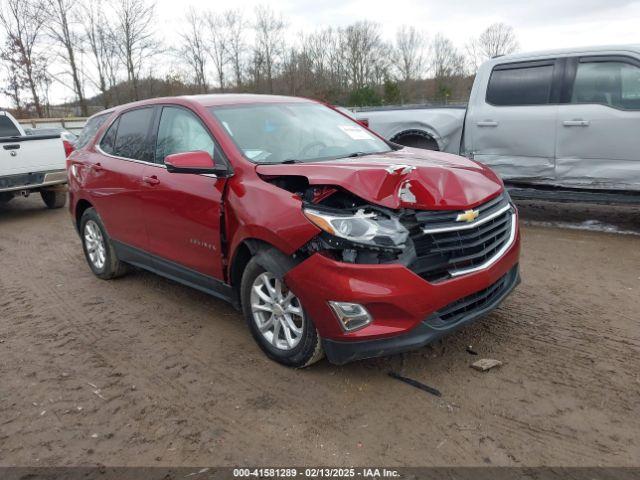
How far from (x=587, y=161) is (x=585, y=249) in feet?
3.72

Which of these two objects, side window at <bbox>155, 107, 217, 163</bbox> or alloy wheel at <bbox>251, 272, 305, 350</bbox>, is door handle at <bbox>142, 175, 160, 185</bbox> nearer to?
side window at <bbox>155, 107, 217, 163</bbox>

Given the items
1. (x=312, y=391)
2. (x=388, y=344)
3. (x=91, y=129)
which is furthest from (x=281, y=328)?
(x=91, y=129)

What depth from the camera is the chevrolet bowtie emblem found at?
10.3 ft

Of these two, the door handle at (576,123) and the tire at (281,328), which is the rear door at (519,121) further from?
the tire at (281,328)

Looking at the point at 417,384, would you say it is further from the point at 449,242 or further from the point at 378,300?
the point at 449,242

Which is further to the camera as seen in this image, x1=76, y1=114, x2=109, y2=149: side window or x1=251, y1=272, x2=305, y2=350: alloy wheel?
x1=76, y1=114, x2=109, y2=149: side window

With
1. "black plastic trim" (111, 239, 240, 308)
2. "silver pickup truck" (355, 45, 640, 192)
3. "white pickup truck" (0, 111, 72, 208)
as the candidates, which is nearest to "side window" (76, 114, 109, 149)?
"black plastic trim" (111, 239, 240, 308)

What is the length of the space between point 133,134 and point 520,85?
466 cm

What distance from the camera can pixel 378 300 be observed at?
2906 millimetres

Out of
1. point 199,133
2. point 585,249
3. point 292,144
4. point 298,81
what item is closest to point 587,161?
point 585,249

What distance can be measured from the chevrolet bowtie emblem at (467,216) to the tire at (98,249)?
3643 millimetres

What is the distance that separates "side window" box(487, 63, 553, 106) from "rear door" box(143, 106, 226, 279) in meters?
4.33

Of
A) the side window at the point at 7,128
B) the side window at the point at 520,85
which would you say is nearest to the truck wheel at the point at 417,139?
the side window at the point at 520,85

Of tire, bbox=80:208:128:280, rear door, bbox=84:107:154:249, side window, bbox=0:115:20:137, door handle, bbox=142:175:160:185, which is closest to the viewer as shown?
door handle, bbox=142:175:160:185
